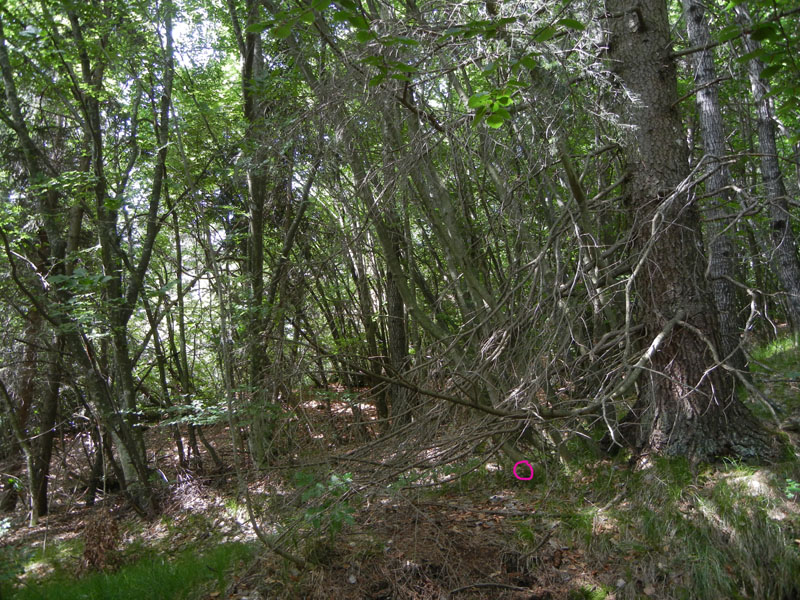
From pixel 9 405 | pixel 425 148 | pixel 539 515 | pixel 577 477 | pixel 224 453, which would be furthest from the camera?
pixel 224 453

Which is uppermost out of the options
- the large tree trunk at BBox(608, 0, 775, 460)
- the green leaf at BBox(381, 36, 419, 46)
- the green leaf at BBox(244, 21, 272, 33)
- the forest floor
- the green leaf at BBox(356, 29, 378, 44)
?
the green leaf at BBox(244, 21, 272, 33)

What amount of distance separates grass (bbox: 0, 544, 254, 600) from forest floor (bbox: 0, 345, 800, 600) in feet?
0.05

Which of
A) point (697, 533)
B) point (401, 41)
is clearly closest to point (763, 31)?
point (401, 41)

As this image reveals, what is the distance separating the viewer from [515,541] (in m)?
4.14

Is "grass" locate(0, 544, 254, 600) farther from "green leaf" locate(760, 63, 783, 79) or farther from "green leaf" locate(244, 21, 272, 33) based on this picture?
"green leaf" locate(760, 63, 783, 79)

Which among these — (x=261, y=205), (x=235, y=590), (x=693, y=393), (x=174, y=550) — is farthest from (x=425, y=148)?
(x=174, y=550)

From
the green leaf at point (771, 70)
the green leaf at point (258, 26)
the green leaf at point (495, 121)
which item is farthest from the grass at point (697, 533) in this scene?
the green leaf at point (258, 26)

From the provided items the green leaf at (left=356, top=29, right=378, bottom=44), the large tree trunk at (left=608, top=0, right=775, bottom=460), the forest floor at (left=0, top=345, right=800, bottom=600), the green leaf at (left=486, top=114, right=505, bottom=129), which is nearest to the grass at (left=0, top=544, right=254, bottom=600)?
the forest floor at (left=0, top=345, right=800, bottom=600)

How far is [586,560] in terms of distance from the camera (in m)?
3.80

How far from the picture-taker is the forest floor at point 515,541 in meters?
3.45

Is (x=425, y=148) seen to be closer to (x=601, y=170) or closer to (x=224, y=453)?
(x=601, y=170)

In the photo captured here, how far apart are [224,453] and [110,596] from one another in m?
4.65

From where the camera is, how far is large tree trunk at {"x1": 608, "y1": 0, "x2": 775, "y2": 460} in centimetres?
395

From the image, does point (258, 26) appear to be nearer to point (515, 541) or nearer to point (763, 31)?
point (763, 31)
